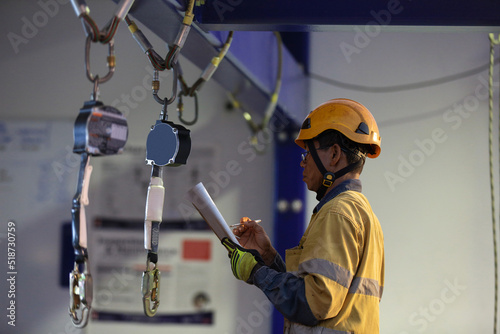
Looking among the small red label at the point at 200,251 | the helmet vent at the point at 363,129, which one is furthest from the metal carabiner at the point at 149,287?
the small red label at the point at 200,251

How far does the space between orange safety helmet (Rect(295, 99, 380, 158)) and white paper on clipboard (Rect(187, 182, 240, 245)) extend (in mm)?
358

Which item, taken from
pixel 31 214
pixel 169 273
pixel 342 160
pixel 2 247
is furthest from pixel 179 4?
pixel 2 247

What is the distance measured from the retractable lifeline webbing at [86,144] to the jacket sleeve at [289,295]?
0.59 metres

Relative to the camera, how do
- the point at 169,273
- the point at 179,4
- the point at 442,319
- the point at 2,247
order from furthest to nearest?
the point at 2,247
the point at 169,273
the point at 442,319
the point at 179,4

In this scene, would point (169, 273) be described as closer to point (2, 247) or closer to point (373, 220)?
point (2, 247)

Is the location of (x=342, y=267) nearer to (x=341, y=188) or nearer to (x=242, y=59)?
(x=341, y=188)

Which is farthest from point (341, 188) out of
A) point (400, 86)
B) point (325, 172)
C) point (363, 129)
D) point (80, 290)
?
point (400, 86)

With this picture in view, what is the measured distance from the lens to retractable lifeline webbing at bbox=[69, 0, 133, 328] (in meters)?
0.82

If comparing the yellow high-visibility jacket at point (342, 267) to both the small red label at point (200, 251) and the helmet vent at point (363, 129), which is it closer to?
the helmet vent at point (363, 129)

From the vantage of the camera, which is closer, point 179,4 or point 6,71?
point 179,4

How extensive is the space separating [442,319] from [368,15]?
7.02ft

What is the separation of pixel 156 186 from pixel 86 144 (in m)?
0.23

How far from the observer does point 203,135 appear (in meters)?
3.27

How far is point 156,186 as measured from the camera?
1.02m
